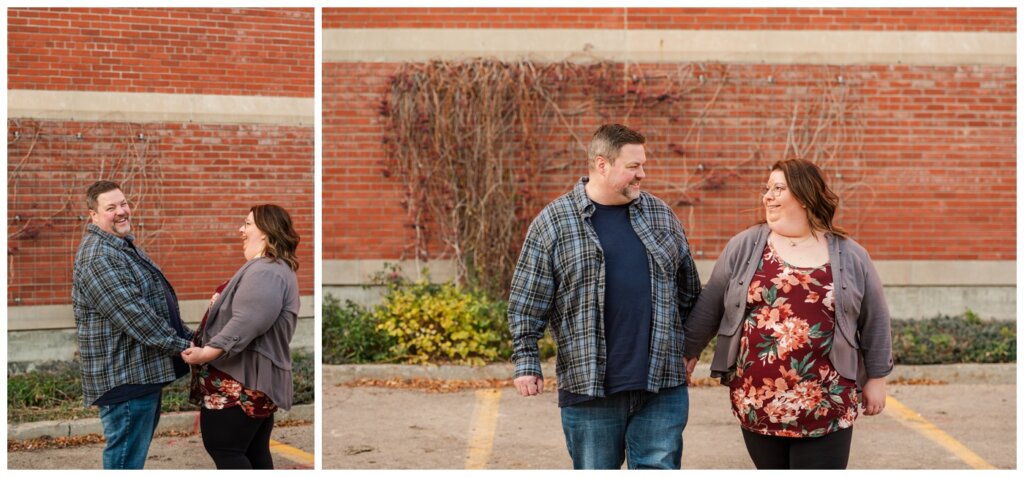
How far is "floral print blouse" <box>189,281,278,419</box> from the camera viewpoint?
13.3 feet

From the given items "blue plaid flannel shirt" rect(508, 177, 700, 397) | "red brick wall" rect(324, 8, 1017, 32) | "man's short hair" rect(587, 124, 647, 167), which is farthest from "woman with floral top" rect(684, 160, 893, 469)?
"red brick wall" rect(324, 8, 1017, 32)

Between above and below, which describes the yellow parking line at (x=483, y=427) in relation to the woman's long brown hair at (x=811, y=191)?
below

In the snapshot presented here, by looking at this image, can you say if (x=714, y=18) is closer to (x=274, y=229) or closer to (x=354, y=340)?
(x=354, y=340)

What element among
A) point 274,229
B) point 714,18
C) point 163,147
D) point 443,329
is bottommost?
point 443,329

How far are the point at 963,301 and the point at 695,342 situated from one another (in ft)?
21.5

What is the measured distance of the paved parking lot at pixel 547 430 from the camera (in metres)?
5.77

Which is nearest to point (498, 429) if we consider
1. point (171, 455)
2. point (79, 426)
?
point (171, 455)

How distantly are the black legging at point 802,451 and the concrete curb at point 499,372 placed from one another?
4336 mm

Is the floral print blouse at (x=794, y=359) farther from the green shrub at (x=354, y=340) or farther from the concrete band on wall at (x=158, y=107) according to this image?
the green shrub at (x=354, y=340)

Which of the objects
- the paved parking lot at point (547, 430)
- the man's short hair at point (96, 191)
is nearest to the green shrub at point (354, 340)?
the paved parking lot at point (547, 430)

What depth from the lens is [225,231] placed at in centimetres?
605

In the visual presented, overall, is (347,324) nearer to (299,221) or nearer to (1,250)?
(299,221)

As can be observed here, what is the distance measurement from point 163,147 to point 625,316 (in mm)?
4118

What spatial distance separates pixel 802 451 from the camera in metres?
3.52
